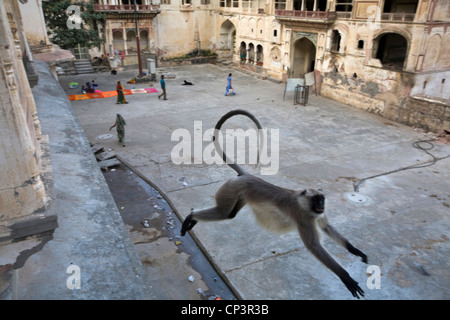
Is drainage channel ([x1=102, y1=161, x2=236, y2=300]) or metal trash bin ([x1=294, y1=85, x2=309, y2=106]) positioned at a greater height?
metal trash bin ([x1=294, y1=85, x2=309, y2=106])

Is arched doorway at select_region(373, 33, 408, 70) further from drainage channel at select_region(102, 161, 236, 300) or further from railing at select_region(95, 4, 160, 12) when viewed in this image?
railing at select_region(95, 4, 160, 12)

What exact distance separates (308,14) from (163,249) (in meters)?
14.9

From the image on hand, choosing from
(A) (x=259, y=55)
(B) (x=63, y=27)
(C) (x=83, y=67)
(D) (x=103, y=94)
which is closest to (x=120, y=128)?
(D) (x=103, y=94)

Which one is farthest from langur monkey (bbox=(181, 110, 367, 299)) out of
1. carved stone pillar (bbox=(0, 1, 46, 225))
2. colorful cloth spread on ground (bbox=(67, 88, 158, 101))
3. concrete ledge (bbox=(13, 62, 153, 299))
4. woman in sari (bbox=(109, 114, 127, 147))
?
colorful cloth spread on ground (bbox=(67, 88, 158, 101))

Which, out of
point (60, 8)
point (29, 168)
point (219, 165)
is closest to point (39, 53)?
point (60, 8)

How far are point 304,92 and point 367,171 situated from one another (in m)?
8.13

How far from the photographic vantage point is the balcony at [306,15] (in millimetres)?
15875

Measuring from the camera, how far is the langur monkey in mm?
3643

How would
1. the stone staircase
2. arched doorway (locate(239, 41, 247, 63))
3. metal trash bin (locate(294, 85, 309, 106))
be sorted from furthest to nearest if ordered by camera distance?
arched doorway (locate(239, 41, 247, 63)) < the stone staircase < metal trash bin (locate(294, 85, 309, 106))

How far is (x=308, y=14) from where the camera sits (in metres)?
16.9

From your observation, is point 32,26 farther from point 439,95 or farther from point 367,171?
point 439,95

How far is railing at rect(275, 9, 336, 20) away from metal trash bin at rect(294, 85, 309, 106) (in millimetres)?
3494

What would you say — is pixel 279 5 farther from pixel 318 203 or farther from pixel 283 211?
pixel 318 203

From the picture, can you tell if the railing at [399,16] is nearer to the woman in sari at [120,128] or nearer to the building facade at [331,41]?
the building facade at [331,41]
